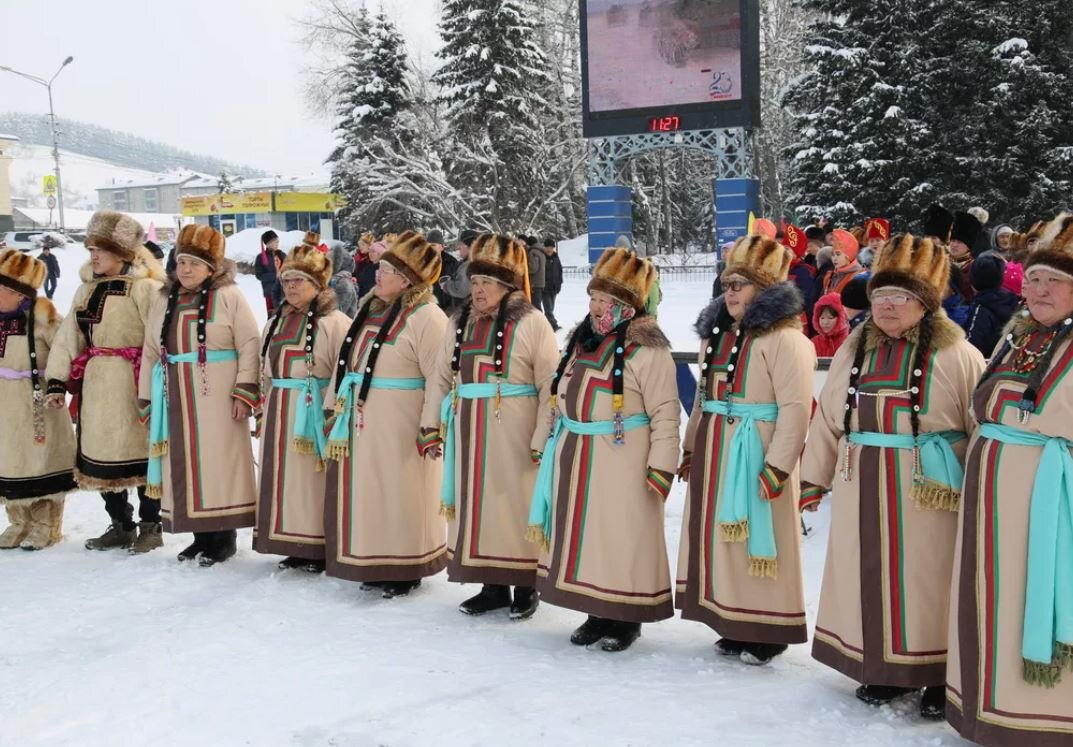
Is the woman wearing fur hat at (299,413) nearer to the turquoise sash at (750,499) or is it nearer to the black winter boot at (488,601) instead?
the black winter boot at (488,601)

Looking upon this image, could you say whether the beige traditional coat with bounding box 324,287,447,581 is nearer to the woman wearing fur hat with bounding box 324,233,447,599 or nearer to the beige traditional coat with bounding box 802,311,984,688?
the woman wearing fur hat with bounding box 324,233,447,599

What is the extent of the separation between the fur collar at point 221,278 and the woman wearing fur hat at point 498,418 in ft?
5.68

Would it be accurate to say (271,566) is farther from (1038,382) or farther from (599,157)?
(599,157)

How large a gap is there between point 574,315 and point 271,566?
13.2 m

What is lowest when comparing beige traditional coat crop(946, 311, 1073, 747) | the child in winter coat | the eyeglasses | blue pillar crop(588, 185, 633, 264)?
beige traditional coat crop(946, 311, 1073, 747)

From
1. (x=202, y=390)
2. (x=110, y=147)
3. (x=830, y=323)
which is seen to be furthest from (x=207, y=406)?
(x=110, y=147)

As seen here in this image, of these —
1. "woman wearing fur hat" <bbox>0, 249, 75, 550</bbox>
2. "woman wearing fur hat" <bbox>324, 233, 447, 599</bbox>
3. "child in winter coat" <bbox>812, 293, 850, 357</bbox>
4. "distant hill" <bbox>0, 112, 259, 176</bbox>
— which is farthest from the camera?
"distant hill" <bbox>0, 112, 259, 176</bbox>

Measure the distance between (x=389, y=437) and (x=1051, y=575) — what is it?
10.4 ft

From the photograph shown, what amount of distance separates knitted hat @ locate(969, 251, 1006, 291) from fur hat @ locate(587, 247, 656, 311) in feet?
6.97

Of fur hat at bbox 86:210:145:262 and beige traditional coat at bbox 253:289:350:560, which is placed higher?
fur hat at bbox 86:210:145:262

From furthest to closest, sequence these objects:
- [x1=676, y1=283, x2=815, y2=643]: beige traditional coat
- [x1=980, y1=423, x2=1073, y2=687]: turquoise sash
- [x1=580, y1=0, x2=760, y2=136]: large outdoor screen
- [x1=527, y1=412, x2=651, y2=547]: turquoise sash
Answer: [x1=580, y1=0, x2=760, y2=136]: large outdoor screen
[x1=527, y1=412, x2=651, y2=547]: turquoise sash
[x1=676, y1=283, x2=815, y2=643]: beige traditional coat
[x1=980, y1=423, x2=1073, y2=687]: turquoise sash

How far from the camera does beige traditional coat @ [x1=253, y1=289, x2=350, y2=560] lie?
5.70m

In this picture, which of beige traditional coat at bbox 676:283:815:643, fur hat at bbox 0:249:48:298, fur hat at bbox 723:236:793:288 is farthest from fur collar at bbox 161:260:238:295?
fur hat at bbox 723:236:793:288

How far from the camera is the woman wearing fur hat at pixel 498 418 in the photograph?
499 cm
